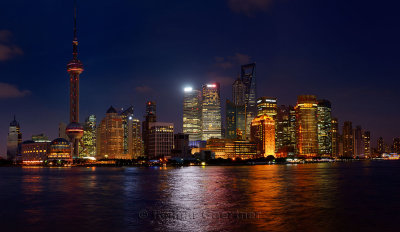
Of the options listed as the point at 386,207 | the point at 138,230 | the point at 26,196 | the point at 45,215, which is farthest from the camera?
the point at 26,196

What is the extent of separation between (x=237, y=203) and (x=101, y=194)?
98.8 ft

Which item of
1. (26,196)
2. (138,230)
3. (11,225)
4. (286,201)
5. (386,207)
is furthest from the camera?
(26,196)

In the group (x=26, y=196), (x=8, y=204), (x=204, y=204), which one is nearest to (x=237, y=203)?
(x=204, y=204)

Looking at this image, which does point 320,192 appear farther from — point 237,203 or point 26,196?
point 26,196

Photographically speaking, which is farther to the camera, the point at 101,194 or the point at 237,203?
the point at 101,194

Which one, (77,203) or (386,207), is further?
(77,203)

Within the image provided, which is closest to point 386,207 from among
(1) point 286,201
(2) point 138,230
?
(1) point 286,201

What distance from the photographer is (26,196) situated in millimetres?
77875

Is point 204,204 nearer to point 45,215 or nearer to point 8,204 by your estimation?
point 45,215

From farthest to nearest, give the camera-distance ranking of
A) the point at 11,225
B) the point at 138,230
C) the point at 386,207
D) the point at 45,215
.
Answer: the point at 386,207 → the point at 45,215 → the point at 11,225 → the point at 138,230

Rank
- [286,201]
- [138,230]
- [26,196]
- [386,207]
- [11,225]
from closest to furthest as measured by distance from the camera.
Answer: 1. [138,230]
2. [11,225]
3. [386,207]
4. [286,201]
5. [26,196]

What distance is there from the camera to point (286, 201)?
65.3m

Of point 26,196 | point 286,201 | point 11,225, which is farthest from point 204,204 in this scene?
point 26,196

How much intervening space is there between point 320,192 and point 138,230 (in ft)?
158
